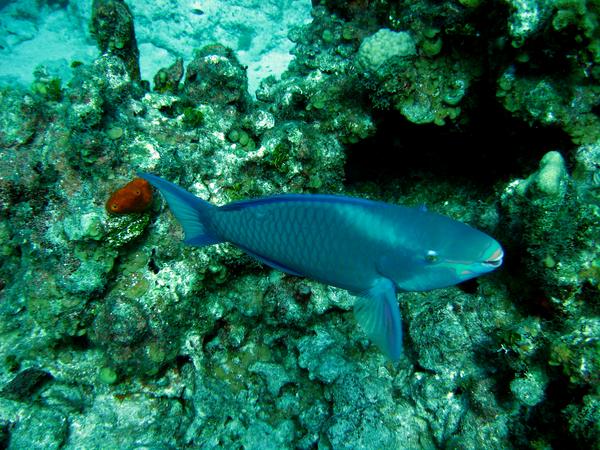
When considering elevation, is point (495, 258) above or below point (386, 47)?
below

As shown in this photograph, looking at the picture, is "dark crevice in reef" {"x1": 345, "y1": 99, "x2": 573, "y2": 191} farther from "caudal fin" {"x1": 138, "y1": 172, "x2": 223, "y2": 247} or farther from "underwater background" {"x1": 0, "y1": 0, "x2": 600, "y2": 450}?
"caudal fin" {"x1": 138, "y1": 172, "x2": 223, "y2": 247}

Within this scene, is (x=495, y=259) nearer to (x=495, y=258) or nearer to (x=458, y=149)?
(x=495, y=258)

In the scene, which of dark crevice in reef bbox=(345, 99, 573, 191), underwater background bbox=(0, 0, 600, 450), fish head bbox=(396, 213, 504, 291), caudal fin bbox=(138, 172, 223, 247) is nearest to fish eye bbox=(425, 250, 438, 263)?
fish head bbox=(396, 213, 504, 291)

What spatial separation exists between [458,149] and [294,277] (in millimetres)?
3314

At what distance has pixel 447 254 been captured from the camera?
190 centimetres

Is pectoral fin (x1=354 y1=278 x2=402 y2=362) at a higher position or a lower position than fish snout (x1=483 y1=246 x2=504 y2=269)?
lower

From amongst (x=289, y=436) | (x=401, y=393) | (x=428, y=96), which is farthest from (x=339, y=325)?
(x=428, y=96)

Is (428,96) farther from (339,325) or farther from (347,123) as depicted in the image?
(339,325)

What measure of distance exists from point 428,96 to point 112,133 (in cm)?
383

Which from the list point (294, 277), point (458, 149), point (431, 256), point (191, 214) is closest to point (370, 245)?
point (431, 256)

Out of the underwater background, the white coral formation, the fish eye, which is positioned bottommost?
the underwater background

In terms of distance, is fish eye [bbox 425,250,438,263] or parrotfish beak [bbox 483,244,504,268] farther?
fish eye [bbox 425,250,438,263]

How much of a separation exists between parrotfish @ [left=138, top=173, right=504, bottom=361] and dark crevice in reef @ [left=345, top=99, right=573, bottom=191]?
2.69m

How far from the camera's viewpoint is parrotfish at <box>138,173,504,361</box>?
6.30ft
